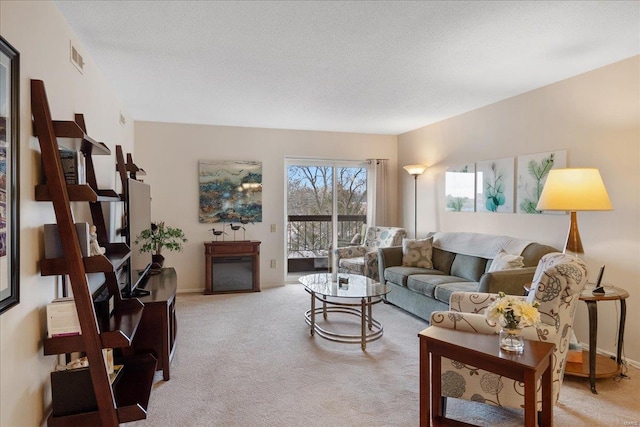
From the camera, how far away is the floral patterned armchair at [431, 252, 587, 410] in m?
2.02

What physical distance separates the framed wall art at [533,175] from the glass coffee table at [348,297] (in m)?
1.74

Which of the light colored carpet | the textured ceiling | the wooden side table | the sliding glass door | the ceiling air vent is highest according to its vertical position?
the textured ceiling

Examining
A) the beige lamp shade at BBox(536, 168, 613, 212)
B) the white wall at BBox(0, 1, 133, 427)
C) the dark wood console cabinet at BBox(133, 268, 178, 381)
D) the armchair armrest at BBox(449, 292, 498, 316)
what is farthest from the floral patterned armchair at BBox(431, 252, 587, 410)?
the white wall at BBox(0, 1, 133, 427)

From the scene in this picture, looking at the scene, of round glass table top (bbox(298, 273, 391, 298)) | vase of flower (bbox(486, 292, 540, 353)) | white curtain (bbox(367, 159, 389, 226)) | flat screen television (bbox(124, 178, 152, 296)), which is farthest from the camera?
white curtain (bbox(367, 159, 389, 226))

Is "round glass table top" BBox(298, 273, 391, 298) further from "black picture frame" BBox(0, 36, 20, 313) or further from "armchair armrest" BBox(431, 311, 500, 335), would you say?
"black picture frame" BBox(0, 36, 20, 313)

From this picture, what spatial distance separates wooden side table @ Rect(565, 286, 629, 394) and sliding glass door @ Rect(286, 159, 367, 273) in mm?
3761

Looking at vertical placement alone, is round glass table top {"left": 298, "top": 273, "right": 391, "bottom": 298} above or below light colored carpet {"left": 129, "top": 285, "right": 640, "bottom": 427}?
above

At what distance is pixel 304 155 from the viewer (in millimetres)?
6086

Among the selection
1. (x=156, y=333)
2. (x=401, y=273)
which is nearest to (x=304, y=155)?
(x=401, y=273)

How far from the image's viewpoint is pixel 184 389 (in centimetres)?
263

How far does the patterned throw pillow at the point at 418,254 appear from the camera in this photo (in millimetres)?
4770

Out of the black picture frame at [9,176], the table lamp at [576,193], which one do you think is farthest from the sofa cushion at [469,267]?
the black picture frame at [9,176]

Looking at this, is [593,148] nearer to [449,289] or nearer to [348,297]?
[449,289]

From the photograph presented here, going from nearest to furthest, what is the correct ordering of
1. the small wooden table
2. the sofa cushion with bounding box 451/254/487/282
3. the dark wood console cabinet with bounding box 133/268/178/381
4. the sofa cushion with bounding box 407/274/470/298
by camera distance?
1. the small wooden table
2. the dark wood console cabinet with bounding box 133/268/178/381
3. the sofa cushion with bounding box 407/274/470/298
4. the sofa cushion with bounding box 451/254/487/282
